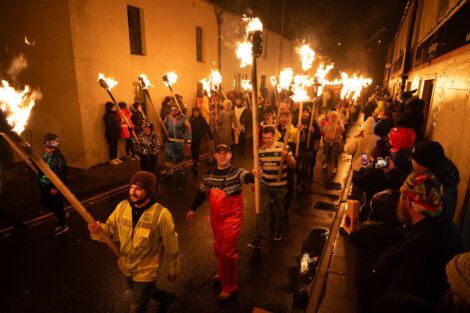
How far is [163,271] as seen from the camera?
4.64 meters

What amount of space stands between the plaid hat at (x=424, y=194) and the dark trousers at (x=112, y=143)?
390 inches

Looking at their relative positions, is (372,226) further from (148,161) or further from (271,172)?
(148,161)

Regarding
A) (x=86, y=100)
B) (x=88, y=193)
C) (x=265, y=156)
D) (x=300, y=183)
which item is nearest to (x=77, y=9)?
(x=86, y=100)

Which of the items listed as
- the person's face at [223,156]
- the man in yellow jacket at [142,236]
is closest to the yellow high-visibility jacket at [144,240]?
the man in yellow jacket at [142,236]

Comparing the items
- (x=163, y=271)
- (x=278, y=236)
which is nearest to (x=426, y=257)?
(x=278, y=236)

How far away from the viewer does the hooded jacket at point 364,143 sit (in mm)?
6125

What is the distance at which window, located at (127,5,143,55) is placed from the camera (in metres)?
11.9

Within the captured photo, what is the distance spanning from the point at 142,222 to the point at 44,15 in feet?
31.8

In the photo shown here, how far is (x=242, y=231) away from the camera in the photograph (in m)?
5.99

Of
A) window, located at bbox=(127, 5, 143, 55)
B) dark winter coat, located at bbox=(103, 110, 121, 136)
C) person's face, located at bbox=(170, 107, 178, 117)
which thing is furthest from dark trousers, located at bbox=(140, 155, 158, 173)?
window, located at bbox=(127, 5, 143, 55)

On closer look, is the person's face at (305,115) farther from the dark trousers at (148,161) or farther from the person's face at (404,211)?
the person's face at (404,211)

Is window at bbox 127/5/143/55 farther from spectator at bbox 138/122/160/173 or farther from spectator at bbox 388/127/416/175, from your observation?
spectator at bbox 388/127/416/175

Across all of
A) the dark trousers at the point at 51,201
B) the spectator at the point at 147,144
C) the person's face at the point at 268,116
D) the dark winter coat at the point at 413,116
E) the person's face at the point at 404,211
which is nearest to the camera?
the person's face at the point at 404,211

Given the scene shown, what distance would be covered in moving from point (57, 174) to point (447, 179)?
5975 millimetres
